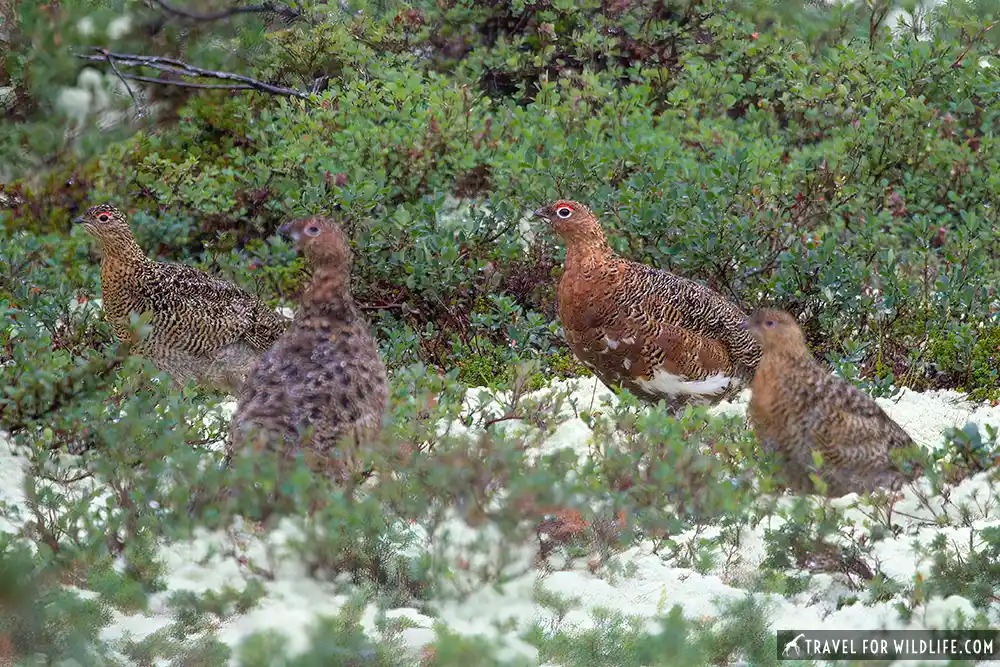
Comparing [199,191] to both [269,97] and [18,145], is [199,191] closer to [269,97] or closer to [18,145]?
[269,97]

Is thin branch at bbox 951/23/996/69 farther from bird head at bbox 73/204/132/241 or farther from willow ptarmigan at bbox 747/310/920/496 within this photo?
bird head at bbox 73/204/132/241

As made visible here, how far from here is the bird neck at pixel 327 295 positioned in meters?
5.12

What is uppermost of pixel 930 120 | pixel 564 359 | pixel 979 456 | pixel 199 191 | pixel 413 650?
pixel 930 120

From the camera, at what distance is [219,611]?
151 inches

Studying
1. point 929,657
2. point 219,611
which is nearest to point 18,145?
point 219,611

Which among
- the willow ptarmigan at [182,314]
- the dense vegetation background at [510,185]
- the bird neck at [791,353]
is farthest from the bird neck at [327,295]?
the willow ptarmigan at [182,314]

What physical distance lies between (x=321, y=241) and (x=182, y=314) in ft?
6.21

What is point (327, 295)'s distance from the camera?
5180 mm

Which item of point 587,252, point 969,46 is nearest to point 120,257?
point 587,252

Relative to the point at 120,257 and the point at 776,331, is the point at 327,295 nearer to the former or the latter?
the point at 776,331

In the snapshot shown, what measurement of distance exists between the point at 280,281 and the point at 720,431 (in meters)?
3.93

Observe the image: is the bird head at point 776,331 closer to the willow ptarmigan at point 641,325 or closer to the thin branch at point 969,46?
the willow ptarmigan at point 641,325

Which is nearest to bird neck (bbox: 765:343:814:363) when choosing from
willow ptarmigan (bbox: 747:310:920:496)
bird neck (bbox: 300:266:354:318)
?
willow ptarmigan (bbox: 747:310:920:496)

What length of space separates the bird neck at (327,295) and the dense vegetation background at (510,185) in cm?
57
